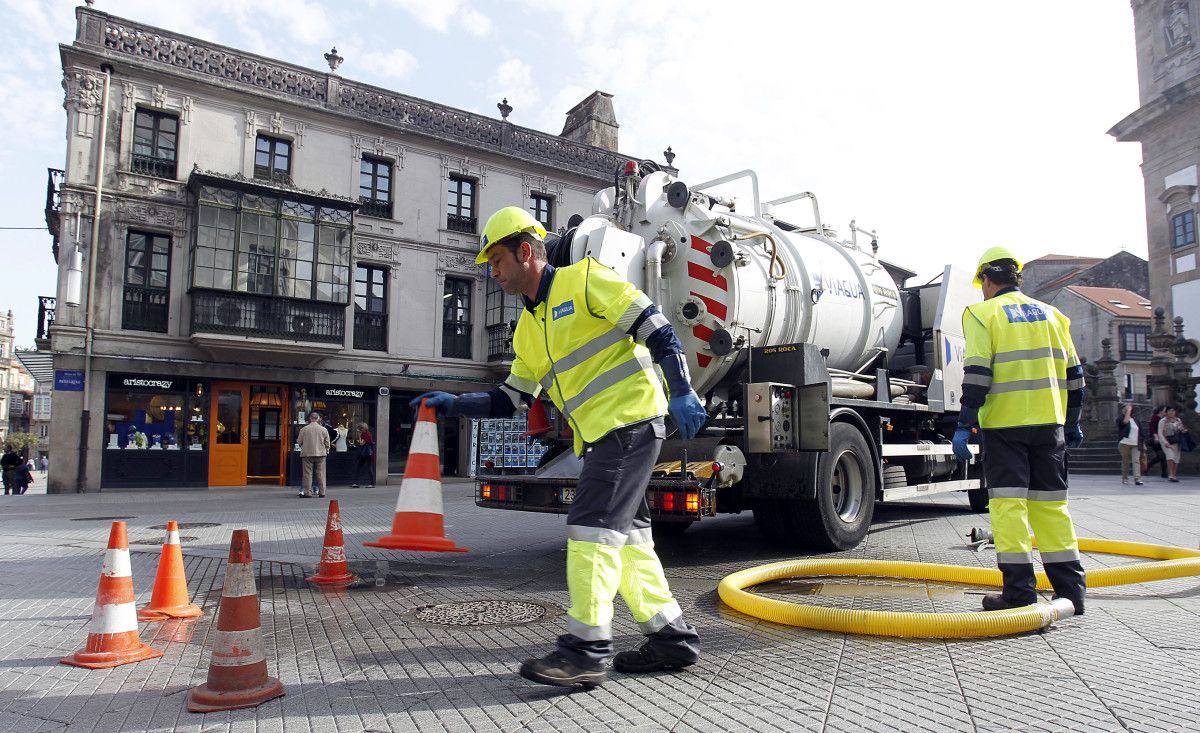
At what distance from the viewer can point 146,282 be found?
59.8 feet

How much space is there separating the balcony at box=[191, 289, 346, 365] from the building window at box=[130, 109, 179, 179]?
3.17m

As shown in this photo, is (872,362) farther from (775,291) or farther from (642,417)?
(642,417)

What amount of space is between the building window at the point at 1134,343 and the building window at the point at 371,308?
47277 millimetres

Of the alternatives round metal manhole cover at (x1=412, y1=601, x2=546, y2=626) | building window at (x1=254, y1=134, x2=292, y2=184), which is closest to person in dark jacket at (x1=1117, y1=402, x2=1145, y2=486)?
round metal manhole cover at (x1=412, y1=601, x2=546, y2=626)

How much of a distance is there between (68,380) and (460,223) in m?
10.6

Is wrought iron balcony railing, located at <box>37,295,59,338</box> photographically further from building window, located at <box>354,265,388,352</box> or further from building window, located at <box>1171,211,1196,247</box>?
building window, located at <box>1171,211,1196,247</box>

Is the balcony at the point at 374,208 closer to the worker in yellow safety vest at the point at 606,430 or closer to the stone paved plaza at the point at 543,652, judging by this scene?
the stone paved plaza at the point at 543,652

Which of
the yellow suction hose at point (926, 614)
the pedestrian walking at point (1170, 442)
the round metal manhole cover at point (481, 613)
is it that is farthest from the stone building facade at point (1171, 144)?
the round metal manhole cover at point (481, 613)

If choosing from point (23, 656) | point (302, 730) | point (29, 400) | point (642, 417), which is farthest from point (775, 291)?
point (29, 400)

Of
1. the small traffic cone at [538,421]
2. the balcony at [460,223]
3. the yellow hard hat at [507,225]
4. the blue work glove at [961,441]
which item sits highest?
the balcony at [460,223]

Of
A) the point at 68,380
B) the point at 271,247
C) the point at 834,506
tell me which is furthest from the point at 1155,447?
the point at 68,380

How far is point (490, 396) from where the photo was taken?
4141 millimetres

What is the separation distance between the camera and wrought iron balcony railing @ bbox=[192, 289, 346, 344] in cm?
1805

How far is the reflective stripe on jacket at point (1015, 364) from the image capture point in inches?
169
